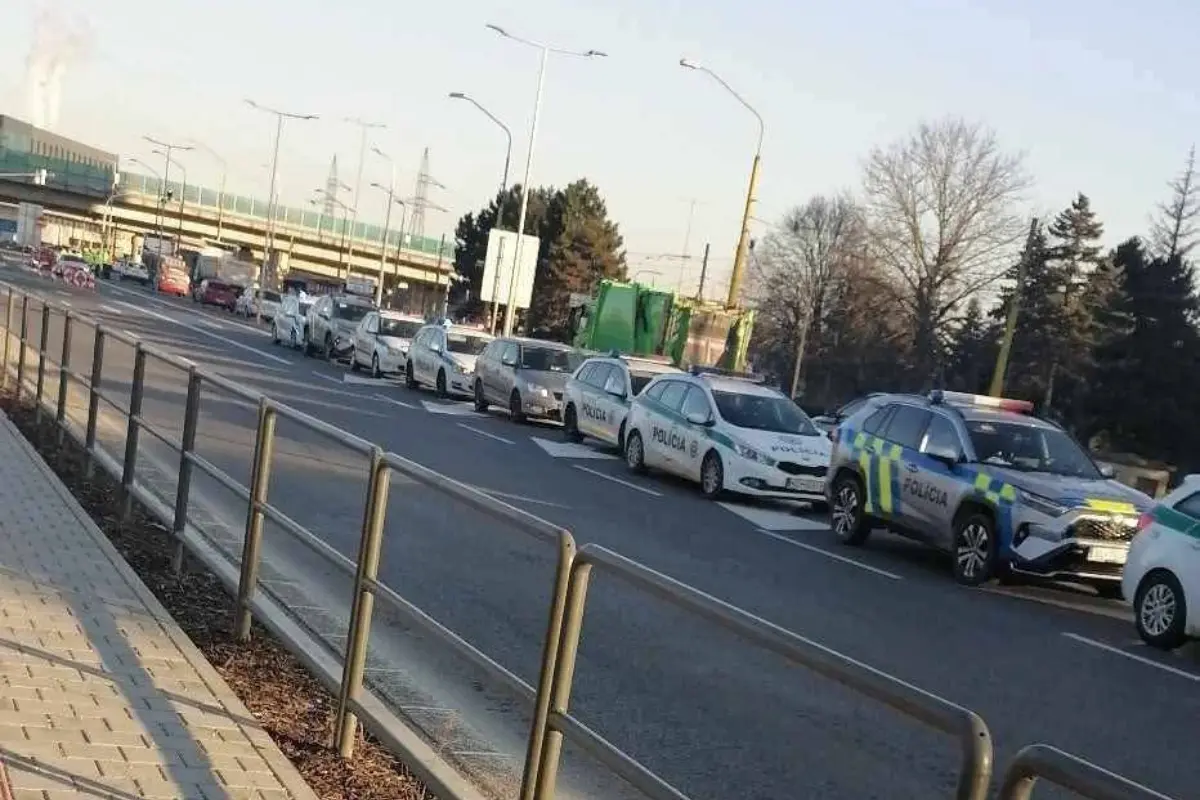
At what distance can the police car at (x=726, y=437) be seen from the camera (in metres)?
17.2

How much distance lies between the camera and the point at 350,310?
4125 centimetres

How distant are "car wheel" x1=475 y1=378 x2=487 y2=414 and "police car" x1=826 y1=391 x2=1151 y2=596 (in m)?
13.6

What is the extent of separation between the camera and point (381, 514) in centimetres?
529

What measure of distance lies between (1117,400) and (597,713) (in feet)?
174

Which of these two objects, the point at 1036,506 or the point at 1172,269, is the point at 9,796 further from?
the point at 1172,269

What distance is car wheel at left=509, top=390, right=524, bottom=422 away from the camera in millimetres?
26234

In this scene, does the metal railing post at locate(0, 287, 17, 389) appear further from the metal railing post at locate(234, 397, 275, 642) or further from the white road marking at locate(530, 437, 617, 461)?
the metal railing post at locate(234, 397, 275, 642)

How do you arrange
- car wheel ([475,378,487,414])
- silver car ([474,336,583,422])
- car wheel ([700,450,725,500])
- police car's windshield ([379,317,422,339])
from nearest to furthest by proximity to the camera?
car wheel ([700,450,725,500]) → silver car ([474,336,583,422]) → car wheel ([475,378,487,414]) → police car's windshield ([379,317,422,339])

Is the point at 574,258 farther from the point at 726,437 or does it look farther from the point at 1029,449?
the point at 1029,449

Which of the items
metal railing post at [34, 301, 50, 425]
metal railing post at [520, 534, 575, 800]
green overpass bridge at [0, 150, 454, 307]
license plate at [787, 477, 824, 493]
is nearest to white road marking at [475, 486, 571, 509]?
license plate at [787, 477, 824, 493]

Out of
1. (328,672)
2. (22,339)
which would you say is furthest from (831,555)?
(22,339)

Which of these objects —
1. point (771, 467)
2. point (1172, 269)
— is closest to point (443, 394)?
point (771, 467)

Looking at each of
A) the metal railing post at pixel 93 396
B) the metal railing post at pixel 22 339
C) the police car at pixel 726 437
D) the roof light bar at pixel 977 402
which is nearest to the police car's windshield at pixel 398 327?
the police car at pixel 726 437

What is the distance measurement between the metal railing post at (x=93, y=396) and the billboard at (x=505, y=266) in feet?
104
